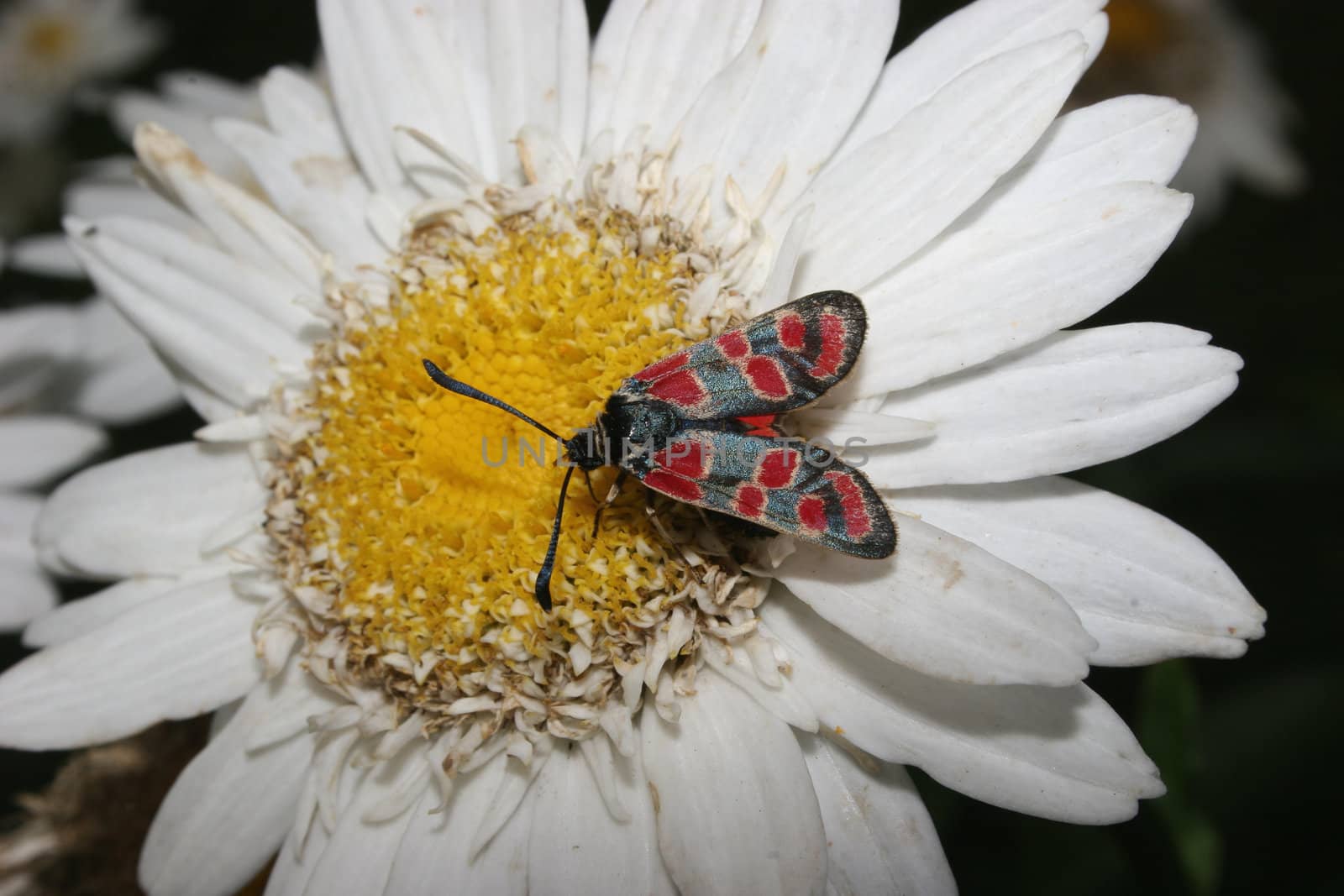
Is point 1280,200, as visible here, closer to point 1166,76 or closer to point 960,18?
point 1166,76

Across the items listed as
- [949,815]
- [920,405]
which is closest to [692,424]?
[920,405]

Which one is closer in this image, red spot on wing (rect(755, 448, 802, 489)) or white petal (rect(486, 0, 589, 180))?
red spot on wing (rect(755, 448, 802, 489))

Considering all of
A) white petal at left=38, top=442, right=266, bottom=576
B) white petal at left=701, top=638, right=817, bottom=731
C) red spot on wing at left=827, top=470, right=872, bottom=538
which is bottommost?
white petal at left=38, top=442, right=266, bottom=576

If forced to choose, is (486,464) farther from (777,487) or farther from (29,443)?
(29,443)

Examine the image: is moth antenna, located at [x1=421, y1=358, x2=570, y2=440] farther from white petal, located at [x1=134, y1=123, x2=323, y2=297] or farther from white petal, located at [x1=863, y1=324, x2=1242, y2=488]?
white petal, located at [x1=863, y1=324, x2=1242, y2=488]

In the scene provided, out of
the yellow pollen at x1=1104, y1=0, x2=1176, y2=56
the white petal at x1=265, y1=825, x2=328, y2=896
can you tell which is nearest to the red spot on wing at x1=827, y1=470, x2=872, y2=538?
the white petal at x1=265, y1=825, x2=328, y2=896

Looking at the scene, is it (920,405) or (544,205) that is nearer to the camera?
(920,405)

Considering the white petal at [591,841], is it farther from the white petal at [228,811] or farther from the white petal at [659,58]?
the white petal at [659,58]
